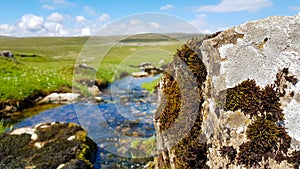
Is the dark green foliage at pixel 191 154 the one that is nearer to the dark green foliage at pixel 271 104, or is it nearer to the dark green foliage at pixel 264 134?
the dark green foliage at pixel 264 134

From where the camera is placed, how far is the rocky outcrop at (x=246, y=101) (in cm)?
454

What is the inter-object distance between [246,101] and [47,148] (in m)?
7.29

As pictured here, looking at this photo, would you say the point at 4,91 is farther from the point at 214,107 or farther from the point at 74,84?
the point at 214,107

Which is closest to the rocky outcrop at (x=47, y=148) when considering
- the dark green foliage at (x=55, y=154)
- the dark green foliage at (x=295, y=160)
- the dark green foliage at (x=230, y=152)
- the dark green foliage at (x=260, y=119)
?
the dark green foliage at (x=55, y=154)

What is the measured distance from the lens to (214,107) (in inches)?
198

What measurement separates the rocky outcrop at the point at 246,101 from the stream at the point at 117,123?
5.35 meters

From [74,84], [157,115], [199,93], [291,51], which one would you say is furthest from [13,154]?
[74,84]

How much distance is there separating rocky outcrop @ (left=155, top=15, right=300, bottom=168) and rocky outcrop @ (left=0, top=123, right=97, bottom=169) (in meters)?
4.73

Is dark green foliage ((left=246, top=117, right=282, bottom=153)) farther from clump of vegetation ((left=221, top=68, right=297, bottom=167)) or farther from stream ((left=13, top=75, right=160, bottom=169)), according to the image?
stream ((left=13, top=75, right=160, bottom=169))

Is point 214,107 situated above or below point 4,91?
above

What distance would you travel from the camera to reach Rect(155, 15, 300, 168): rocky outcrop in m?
4.54

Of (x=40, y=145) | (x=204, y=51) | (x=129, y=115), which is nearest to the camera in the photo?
(x=204, y=51)

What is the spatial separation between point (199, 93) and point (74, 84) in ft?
69.1

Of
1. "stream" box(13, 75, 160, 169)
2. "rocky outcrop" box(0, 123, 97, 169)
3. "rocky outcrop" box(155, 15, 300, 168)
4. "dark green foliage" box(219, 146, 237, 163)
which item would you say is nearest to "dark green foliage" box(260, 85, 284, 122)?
"rocky outcrop" box(155, 15, 300, 168)
